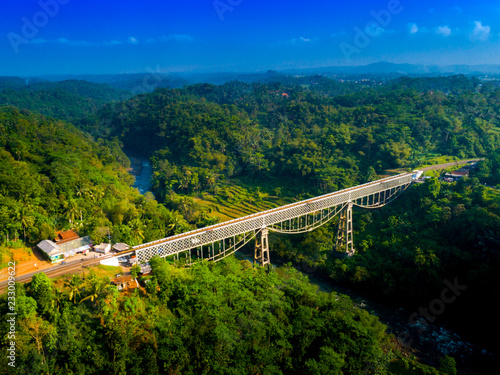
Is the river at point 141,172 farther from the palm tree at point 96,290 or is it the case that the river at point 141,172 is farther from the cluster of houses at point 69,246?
the palm tree at point 96,290

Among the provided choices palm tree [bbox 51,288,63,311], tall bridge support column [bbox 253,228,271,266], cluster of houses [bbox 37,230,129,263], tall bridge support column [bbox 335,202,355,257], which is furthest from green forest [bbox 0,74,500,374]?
tall bridge support column [bbox 253,228,271,266]

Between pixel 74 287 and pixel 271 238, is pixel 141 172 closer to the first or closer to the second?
pixel 271 238

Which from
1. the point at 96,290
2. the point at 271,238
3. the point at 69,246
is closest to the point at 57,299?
the point at 96,290

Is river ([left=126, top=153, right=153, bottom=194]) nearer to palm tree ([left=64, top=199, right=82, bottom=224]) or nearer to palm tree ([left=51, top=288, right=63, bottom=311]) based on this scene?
palm tree ([left=64, top=199, right=82, bottom=224])

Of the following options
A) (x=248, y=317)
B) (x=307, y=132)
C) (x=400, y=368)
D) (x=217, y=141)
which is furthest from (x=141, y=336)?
(x=307, y=132)

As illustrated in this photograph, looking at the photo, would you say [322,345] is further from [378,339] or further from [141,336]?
[141,336]
